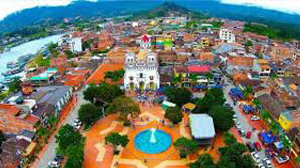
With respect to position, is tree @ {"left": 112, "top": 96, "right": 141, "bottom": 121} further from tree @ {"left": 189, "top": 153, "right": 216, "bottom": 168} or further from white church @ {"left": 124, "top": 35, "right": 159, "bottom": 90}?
tree @ {"left": 189, "top": 153, "right": 216, "bottom": 168}

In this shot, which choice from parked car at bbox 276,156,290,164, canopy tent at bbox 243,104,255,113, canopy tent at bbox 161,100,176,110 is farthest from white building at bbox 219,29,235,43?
parked car at bbox 276,156,290,164

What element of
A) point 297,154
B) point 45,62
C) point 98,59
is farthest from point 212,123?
point 45,62

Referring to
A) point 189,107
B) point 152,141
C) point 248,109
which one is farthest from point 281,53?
point 152,141

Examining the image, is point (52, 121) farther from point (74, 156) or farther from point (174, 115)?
point (174, 115)

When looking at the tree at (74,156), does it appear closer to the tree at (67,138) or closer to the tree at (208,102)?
the tree at (67,138)

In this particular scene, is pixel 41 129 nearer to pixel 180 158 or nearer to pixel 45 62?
pixel 180 158
